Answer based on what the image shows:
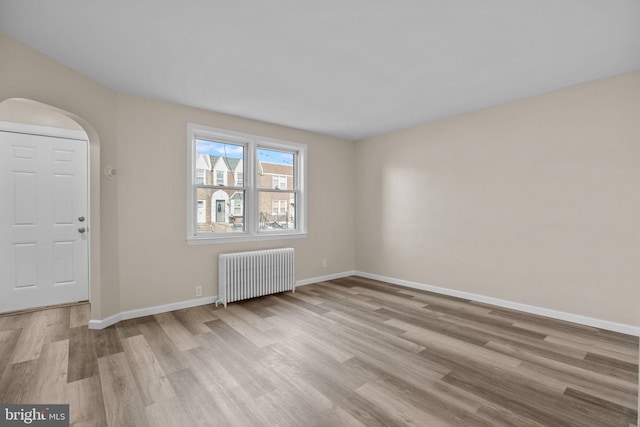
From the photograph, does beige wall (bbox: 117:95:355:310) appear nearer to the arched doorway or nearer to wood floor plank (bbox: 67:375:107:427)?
the arched doorway

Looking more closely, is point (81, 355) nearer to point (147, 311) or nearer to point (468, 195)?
point (147, 311)

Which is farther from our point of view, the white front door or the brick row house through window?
the brick row house through window

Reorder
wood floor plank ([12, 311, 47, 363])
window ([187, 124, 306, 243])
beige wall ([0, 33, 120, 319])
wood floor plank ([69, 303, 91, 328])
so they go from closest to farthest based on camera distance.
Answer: wood floor plank ([12, 311, 47, 363]) < beige wall ([0, 33, 120, 319]) < wood floor plank ([69, 303, 91, 328]) < window ([187, 124, 306, 243])

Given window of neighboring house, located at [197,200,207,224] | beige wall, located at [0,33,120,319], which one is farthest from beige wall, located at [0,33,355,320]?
window of neighboring house, located at [197,200,207,224]

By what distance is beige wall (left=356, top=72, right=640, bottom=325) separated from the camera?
285 cm

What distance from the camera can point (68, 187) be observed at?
3703 millimetres

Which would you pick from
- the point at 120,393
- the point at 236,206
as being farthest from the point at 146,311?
the point at 236,206

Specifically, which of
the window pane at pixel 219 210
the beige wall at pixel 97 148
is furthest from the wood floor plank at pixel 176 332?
the window pane at pixel 219 210

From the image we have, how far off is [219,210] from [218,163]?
0.68m

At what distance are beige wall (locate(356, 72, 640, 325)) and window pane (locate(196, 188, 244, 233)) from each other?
8.54ft

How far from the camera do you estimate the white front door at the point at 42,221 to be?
3.33 meters

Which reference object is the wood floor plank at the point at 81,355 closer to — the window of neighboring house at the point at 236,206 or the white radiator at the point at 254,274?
the white radiator at the point at 254,274

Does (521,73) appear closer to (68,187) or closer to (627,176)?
(627,176)

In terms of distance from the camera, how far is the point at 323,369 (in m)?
2.22
